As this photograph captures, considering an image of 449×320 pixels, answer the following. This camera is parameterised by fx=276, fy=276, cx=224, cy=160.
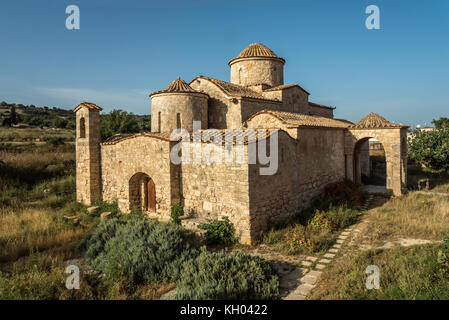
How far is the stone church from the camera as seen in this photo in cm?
823

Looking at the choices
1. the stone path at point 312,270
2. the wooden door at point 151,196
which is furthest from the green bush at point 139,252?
the wooden door at point 151,196

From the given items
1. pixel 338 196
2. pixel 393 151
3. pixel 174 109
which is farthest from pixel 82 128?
pixel 393 151

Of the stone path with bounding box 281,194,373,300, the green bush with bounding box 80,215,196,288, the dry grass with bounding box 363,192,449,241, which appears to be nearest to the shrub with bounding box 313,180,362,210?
the dry grass with bounding box 363,192,449,241

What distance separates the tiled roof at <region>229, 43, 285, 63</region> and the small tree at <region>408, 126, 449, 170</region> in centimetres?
977

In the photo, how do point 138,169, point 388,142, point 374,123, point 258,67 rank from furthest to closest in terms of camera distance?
point 258,67, point 374,123, point 388,142, point 138,169

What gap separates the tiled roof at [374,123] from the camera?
12544 millimetres

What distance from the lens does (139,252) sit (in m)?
6.01

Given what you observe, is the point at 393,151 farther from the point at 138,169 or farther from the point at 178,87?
the point at 138,169

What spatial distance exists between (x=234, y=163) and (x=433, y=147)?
48.4 ft

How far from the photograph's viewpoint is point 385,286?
5082mm

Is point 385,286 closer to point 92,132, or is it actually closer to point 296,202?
point 296,202

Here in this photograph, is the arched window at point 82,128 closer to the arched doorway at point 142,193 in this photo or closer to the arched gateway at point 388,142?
the arched doorway at point 142,193

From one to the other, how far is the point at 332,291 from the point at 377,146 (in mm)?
26897
